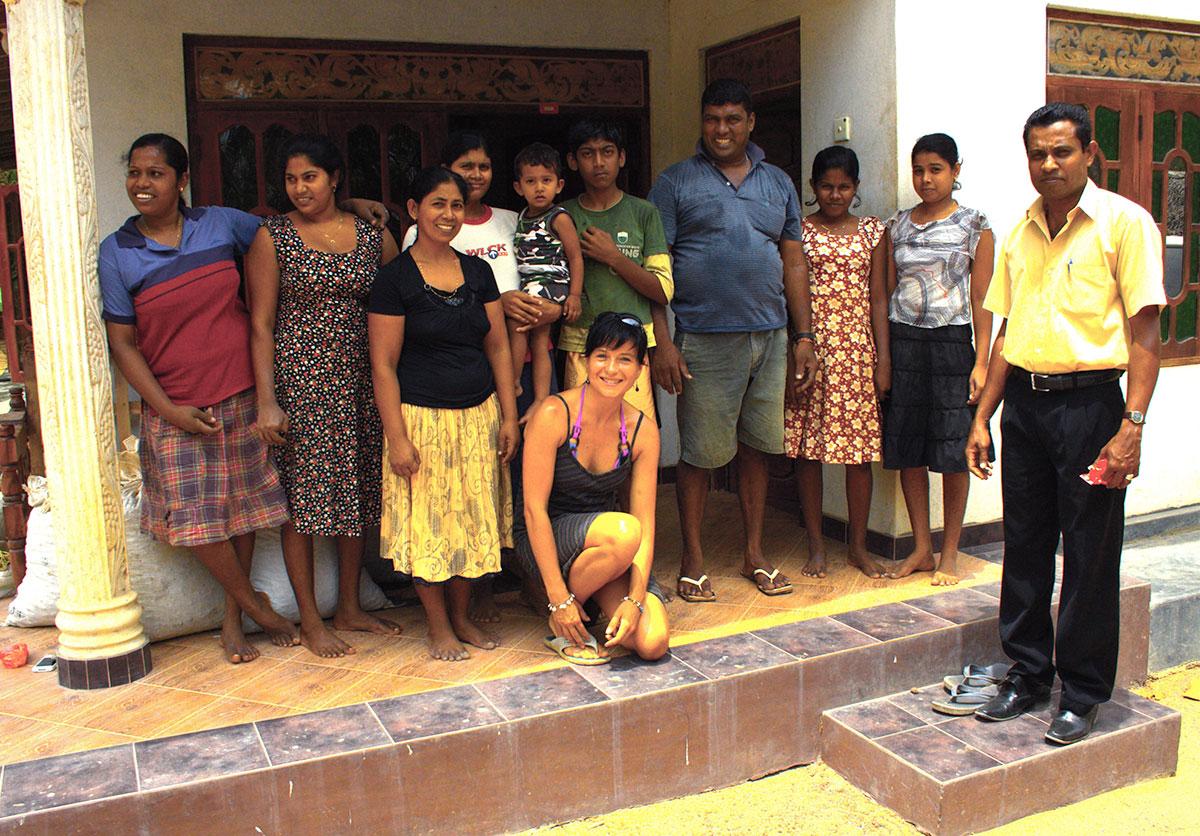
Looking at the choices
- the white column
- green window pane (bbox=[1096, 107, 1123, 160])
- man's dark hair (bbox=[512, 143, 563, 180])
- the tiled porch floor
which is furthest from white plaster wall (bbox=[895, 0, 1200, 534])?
the white column

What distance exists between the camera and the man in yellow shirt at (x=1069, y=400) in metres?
3.40

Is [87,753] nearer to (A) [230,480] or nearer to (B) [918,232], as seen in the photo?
(A) [230,480]

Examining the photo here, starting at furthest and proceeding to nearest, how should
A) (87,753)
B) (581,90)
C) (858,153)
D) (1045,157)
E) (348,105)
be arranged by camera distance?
1. (581,90)
2. (348,105)
3. (858,153)
4. (1045,157)
5. (87,753)

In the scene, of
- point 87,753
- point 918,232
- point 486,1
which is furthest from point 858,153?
point 87,753

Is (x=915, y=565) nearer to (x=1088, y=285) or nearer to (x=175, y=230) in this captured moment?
(x=1088, y=285)

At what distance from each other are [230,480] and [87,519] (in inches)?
18.7

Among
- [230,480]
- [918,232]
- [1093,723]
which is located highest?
[918,232]

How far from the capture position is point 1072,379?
351cm

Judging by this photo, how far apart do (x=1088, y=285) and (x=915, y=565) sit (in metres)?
1.80

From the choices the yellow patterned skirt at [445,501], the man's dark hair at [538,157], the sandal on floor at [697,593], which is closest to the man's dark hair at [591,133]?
the man's dark hair at [538,157]

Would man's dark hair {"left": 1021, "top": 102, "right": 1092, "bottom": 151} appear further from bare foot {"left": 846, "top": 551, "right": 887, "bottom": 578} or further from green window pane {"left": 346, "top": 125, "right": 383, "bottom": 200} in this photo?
green window pane {"left": 346, "top": 125, "right": 383, "bottom": 200}

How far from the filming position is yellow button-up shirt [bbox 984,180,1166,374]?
3377 millimetres

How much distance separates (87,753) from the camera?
3.17m

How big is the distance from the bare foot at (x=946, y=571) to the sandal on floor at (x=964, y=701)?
819 mm
